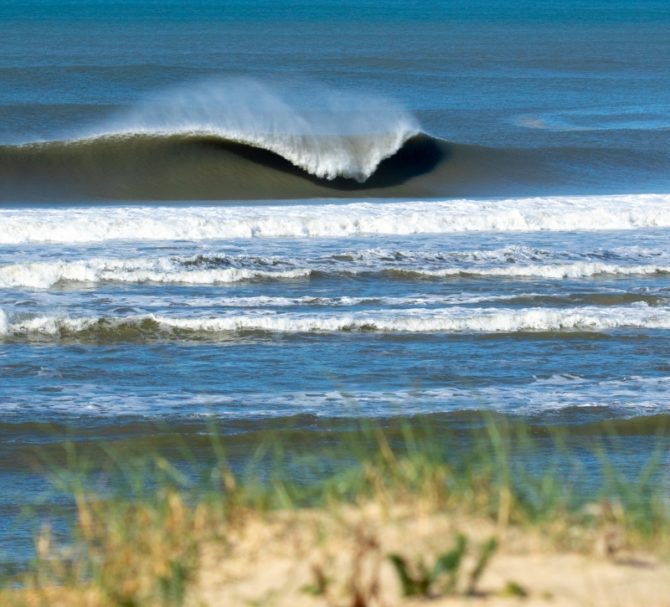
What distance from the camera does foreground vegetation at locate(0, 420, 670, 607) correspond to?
288cm

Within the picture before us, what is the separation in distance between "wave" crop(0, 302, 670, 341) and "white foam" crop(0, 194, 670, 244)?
3.96 meters

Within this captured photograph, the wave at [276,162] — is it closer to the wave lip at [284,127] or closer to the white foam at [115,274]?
the wave lip at [284,127]

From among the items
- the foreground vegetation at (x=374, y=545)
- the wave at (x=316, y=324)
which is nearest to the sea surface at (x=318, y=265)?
the wave at (x=316, y=324)

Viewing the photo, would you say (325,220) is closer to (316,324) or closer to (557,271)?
(557,271)

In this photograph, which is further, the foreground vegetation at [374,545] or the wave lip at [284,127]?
the wave lip at [284,127]

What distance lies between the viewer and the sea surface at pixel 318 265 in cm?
801

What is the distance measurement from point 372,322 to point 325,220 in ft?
16.2

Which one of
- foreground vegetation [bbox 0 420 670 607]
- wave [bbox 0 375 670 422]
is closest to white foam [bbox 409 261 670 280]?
wave [bbox 0 375 670 422]

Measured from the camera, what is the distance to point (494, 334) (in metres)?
9.79

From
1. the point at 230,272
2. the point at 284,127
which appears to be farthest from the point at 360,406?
the point at 284,127

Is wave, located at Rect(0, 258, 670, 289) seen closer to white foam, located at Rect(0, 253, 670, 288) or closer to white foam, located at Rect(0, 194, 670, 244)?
white foam, located at Rect(0, 253, 670, 288)

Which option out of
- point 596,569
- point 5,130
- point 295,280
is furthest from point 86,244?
point 5,130

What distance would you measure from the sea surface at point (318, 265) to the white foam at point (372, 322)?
24 millimetres

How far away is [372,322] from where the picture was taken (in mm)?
10008
